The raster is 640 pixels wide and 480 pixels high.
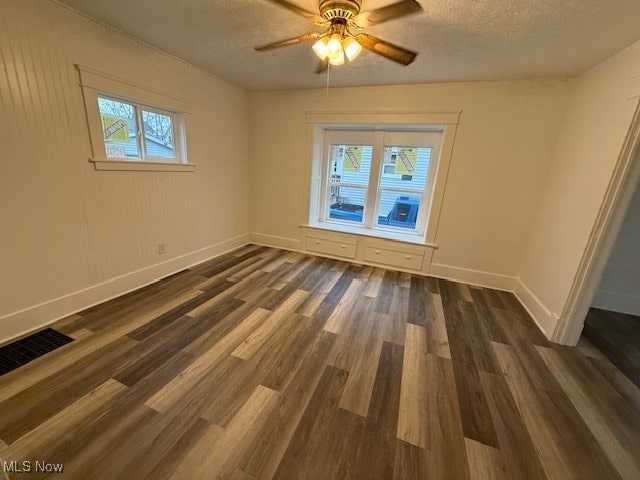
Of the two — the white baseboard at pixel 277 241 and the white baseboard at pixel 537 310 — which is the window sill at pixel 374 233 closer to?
the white baseboard at pixel 277 241

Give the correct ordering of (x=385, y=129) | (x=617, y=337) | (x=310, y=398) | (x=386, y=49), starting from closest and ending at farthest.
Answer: (x=310, y=398) → (x=386, y=49) → (x=617, y=337) → (x=385, y=129)

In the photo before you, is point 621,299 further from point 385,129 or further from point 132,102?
point 132,102

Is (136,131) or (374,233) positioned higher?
(136,131)

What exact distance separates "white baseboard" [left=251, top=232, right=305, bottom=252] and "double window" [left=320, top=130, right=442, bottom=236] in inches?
27.1

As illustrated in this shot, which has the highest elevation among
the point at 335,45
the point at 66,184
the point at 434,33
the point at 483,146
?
the point at 434,33

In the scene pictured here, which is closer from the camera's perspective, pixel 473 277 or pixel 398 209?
pixel 473 277

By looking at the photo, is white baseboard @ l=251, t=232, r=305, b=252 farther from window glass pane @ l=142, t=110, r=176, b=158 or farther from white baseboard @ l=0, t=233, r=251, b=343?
window glass pane @ l=142, t=110, r=176, b=158

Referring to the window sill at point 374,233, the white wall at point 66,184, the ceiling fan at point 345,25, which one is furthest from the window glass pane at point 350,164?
the ceiling fan at point 345,25

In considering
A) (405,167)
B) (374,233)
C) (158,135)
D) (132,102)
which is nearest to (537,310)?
(374,233)

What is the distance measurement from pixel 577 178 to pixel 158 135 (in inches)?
A: 166

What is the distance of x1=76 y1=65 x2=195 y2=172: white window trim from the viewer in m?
2.10

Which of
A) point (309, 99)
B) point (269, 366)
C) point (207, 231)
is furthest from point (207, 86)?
point (269, 366)

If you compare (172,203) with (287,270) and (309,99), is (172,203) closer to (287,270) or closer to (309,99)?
(287,270)

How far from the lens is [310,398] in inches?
61.1
